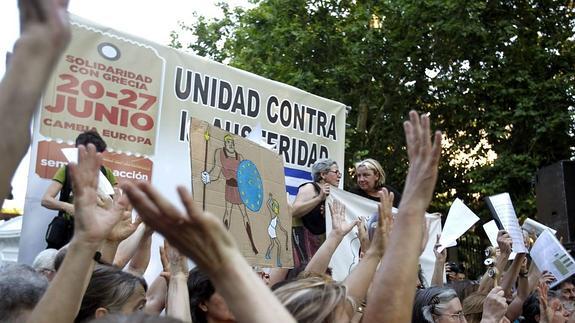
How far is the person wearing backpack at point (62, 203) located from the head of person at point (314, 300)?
224 centimetres

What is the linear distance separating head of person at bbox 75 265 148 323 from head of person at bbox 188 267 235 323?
25 cm

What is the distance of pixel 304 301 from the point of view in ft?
7.07

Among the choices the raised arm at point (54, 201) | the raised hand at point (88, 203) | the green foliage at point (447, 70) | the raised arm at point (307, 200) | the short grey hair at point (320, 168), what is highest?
the green foliage at point (447, 70)

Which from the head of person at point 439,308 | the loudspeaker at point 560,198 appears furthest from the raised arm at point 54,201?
→ the loudspeaker at point 560,198

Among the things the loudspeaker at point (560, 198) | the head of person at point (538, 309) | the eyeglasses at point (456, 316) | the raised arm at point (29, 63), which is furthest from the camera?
the loudspeaker at point (560, 198)

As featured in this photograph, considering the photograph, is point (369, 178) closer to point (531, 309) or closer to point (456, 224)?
point (456, 224)

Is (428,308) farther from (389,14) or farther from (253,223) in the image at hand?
(389,14)

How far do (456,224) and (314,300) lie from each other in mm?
3339

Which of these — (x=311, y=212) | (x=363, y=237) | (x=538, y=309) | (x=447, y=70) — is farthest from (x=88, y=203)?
(x=447, y=70)

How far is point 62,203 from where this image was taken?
4.13 metres

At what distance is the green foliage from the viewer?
41.5 feet

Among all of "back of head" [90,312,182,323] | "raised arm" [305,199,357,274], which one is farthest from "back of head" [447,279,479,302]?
"back of head" [90,312,182,323]

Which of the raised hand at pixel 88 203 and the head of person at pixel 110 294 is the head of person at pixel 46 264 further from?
the raised hand at pixel 88 203

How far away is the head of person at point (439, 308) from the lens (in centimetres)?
354
